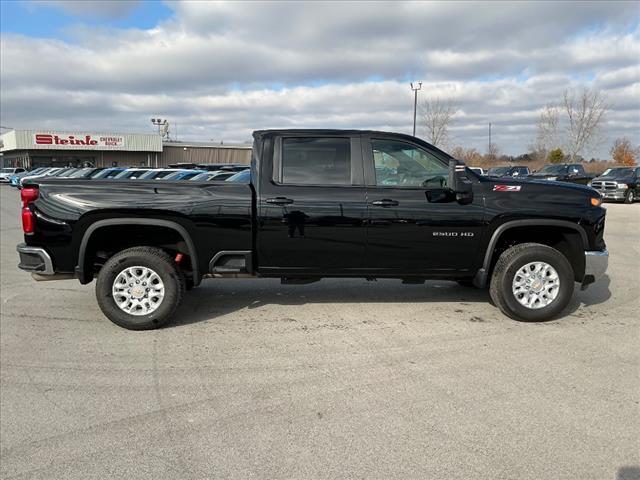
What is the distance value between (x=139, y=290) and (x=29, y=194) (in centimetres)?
143

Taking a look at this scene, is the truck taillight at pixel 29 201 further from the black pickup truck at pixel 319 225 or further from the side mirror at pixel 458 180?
the side mirror at pixel 458 180

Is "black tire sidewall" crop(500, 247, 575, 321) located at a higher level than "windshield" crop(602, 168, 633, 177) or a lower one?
lower

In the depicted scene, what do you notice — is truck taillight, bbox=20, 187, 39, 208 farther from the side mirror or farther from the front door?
the side mirror

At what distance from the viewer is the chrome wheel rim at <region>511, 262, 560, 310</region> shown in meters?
5.09

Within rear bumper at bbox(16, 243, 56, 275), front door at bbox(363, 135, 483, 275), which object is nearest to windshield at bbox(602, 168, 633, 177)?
front door at bbox(363, 135, 483, 275)

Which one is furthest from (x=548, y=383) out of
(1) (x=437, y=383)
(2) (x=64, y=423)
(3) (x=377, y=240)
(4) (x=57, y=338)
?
(4) (x=57, y=338)

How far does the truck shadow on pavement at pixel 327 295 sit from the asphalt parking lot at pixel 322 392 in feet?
0.19

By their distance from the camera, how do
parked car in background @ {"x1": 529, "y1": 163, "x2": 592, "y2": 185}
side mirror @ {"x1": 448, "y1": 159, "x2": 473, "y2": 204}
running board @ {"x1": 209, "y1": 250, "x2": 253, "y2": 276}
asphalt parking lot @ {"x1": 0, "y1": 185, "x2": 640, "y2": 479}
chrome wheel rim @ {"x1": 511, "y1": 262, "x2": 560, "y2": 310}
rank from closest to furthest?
asphalt parking lot @ {"x1": 0, "y1": 185, "x2": 640, "y2": 479} < side mirror @ {"x1": 448, "y1": 159, "x2": 473, "y2": 204} < running board @ {"x1": 209, "y1": 250, "x2": 253, "y2": 276} < chrome wheel rim @ {"x1": 511, "y1": 262, "x2": 560, "y2": 310} < parked car in background @ {"x1": 529, "y1": 163, "x2": 592, "y2": 185}

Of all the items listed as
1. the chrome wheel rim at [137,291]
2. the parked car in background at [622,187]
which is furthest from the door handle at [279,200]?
the parked car in background at [622,187]

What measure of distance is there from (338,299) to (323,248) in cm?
123

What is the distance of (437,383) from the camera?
12.2 feet

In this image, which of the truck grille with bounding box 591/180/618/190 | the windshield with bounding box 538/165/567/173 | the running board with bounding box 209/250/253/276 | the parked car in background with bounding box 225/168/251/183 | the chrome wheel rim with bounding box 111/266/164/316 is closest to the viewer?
the chrome wheel rim with bounding box 111/266/164/316

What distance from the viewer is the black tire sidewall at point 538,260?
5.05 meters

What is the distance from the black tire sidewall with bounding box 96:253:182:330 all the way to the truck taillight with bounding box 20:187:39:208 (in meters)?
0.97
